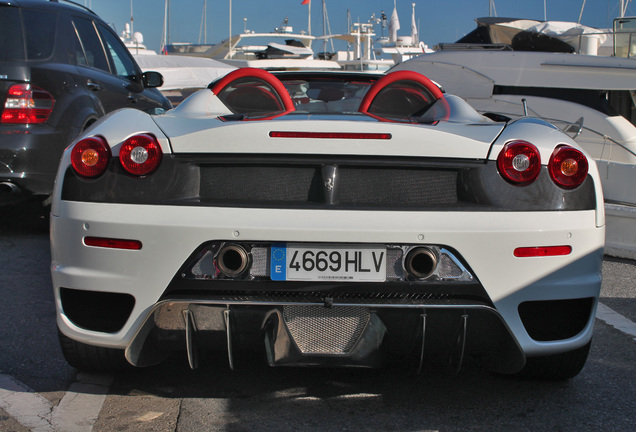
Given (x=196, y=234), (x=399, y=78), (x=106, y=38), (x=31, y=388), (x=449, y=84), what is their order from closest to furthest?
(x=196, y=234)
(x=31, y=388)
(x=399, y=78)
(x=106, y=38)
(x=449, y=84)

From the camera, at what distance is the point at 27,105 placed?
19.4ft

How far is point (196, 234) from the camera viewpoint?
274 centimetres

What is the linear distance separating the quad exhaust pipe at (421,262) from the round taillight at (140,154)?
Answer: 95cm

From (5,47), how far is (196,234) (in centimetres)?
411

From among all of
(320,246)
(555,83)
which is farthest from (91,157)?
(555,83)

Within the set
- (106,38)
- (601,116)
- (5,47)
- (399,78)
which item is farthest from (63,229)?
(601,116)

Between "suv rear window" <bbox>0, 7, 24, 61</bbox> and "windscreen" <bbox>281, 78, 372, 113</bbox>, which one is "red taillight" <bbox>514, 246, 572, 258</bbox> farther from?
"suv rear window" <bbox>0, 7, 24, 61</bbox>

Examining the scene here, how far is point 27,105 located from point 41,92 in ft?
0.48

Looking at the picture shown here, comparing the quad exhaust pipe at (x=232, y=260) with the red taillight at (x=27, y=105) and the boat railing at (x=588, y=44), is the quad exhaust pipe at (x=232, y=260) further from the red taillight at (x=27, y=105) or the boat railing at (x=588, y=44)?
the boat railing at (x=588, y=44)

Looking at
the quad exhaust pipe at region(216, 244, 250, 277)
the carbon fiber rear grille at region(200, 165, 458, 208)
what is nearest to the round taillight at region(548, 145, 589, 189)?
the carbon fiber rear grille at region(200, 165, 458, 208)

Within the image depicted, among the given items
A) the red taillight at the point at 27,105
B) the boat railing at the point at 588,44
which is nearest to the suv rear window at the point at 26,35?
the red taillight at the point at 27,105

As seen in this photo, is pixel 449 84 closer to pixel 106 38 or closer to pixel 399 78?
pixel 106 38

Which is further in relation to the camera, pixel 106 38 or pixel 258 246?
pixel 106 38

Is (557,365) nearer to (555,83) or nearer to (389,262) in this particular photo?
(389,262)
